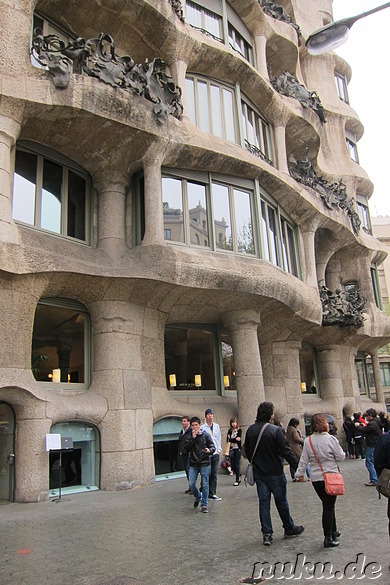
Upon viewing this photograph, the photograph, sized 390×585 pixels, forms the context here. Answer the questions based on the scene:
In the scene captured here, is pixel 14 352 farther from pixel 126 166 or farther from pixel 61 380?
pixel 126 166

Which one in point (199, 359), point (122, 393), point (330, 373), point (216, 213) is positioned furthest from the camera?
point (330, 373)

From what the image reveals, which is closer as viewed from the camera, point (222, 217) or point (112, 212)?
point (112, 212)

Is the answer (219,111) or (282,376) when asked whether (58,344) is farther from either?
(282,376)

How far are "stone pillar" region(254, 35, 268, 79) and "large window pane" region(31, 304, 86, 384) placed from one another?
11486mm

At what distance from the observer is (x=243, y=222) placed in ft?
49.4

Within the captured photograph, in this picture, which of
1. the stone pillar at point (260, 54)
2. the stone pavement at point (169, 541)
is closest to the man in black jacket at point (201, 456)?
the stone pavement at point (169, 541)

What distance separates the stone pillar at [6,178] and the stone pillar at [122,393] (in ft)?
10.2

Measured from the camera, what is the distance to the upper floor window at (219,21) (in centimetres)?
1655

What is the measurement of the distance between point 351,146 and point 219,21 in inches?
591

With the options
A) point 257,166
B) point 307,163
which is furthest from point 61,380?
point 307,163

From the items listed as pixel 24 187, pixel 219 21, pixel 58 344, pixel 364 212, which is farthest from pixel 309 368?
pixel 24 187

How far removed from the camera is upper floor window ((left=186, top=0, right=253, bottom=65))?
16550mm

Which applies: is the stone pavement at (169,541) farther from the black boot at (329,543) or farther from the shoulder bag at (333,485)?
the shoulder bag at (333,485)

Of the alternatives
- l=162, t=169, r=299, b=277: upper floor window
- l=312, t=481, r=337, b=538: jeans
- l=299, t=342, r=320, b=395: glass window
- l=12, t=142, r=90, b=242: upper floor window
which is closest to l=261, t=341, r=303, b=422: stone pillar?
l=299, t=342, r=320, b=395: glass window
